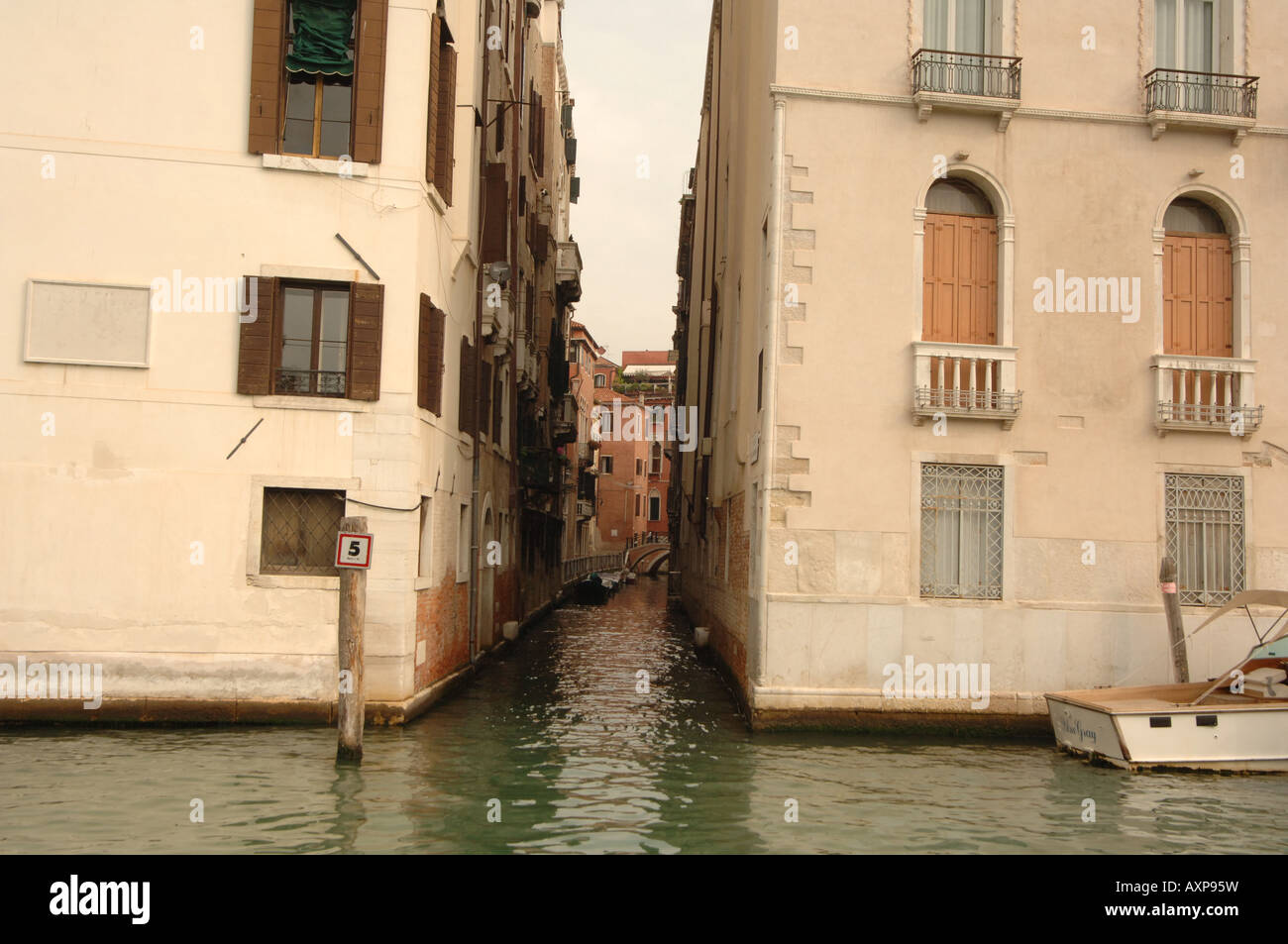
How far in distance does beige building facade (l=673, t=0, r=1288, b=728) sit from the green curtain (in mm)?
5057

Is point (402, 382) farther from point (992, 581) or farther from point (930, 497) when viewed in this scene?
point (992, 581)

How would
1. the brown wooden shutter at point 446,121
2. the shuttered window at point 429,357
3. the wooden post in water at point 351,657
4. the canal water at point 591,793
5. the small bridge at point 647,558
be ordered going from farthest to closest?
the small bridge at point 647,558 < the brown wooden shutter at point 446,121 < the shuttered window at point 429,357 < the wooden post in water at point 351,657 < the canal water at point 591,793

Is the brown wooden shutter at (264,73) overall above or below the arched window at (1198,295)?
above

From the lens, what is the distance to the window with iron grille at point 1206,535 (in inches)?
517

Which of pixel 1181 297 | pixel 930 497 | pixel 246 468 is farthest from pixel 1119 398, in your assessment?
pixel 246 468

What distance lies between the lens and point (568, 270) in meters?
35.3

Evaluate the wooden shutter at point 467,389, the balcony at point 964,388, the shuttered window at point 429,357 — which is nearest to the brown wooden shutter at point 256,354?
the shuttered window at point 429,357

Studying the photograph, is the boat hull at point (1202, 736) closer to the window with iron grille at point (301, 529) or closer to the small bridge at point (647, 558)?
the window with iron grille at point (301, 529)

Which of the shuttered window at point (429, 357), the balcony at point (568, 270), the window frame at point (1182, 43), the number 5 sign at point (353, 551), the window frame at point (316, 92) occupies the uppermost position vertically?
the balcony at point (568, 270)

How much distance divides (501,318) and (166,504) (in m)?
8.04

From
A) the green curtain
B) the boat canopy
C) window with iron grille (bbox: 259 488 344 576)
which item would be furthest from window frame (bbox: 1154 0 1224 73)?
window with iron grille (bbox: 259 488 344 576)

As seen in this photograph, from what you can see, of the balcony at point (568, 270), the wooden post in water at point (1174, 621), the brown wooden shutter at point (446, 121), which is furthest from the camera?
the balcony at point (568, 270)

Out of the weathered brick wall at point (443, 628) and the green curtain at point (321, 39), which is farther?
the weathered brick wall at point (443, 628)

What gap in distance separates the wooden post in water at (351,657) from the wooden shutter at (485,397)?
731 cm
